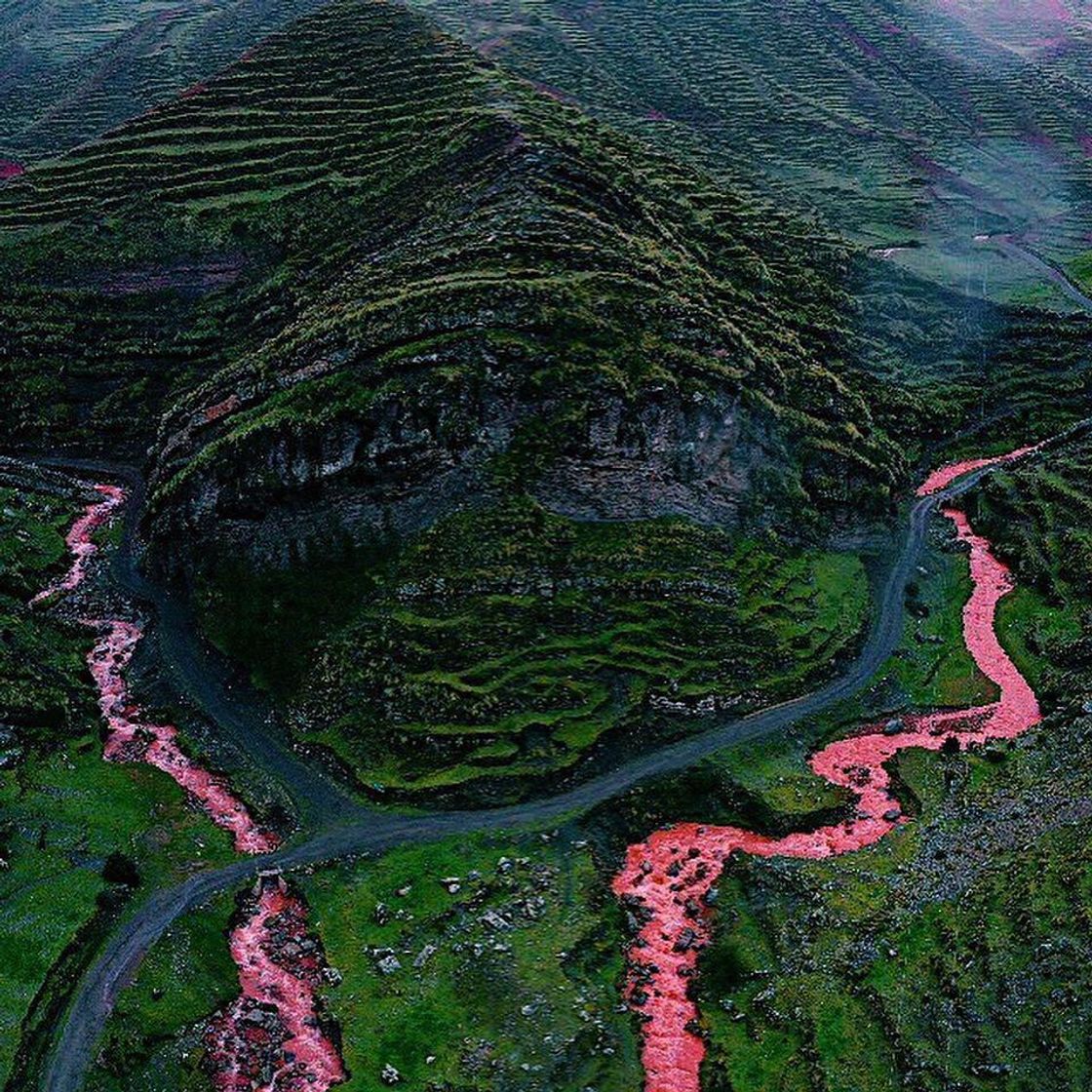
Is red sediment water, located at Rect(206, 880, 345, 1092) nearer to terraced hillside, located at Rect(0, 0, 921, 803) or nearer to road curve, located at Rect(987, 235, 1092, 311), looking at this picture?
terraced hillside, located at Rect(0, 0, 921, 803)

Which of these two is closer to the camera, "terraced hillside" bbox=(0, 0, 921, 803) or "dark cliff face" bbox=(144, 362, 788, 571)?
"terraced hillside" bbox=(0, 0, 921, 803)

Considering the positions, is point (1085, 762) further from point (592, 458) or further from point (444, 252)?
point (444, 252)

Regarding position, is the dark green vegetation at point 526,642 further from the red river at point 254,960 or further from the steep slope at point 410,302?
the red river at point 254,960

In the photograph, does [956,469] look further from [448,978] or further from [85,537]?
[85,537]

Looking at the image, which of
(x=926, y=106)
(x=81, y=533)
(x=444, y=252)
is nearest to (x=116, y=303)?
(x=81, y=533)

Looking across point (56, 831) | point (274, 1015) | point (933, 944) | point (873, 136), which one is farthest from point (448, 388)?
point (873, 136)

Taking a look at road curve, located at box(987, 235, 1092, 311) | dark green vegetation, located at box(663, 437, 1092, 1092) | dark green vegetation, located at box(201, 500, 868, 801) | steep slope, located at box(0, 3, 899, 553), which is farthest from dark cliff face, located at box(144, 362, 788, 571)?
road curve, located at box(987, 235, 1092, 311)

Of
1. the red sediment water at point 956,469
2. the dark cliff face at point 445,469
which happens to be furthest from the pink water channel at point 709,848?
the dark cliff face at point 445,469
